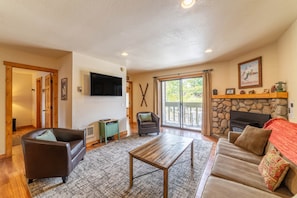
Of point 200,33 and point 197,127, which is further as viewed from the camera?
point 197,127

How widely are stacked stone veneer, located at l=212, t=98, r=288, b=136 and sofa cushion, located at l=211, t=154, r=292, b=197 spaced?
1.72 meters

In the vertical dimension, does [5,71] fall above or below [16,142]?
above

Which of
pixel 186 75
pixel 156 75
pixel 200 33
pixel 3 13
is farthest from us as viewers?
pixel 156 75

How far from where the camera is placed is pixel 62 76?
354 centimetres

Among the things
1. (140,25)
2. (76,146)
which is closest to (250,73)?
(140,25)

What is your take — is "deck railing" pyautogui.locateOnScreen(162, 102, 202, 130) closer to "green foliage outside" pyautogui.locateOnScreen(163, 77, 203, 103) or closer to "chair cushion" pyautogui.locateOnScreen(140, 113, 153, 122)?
"green foliage outside" pyautogui.locateOnScreen(163, 77, 203, 103)

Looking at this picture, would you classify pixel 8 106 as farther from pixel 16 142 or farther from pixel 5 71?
pixel 16 142

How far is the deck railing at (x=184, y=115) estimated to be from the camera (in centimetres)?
508

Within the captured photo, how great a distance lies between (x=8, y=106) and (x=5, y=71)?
0.78 metres

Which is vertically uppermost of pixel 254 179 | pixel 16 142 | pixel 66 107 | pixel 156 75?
pixel 156 75

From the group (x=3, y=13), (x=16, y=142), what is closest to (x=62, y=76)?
(x=3, y=13)

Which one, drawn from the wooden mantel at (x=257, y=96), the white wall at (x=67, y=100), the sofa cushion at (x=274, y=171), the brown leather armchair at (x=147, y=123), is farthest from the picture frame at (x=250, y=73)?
the white wall at (x=67, y=100)

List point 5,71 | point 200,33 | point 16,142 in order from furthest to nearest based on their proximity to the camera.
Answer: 1. point 16,142
2. point 5,71
3. point 200,33

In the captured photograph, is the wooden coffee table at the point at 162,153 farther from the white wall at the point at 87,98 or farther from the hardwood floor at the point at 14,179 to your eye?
the white wall at the point at 87,98
